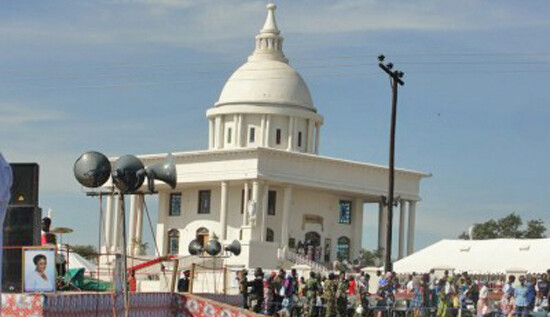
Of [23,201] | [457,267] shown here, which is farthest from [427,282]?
[23,201]

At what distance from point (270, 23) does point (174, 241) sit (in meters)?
17.2

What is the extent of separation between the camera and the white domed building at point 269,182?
231ft

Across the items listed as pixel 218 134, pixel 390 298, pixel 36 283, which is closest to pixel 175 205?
pixel 218 134

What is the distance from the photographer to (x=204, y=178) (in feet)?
235

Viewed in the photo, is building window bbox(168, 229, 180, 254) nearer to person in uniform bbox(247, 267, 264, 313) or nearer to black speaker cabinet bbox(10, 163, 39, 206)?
person in uniform bbox(247, 267, 264, 313)

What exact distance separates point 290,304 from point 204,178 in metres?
43.1

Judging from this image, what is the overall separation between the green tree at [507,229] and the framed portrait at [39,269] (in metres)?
74.9

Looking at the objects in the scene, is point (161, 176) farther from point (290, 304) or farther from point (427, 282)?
point (427, 282)

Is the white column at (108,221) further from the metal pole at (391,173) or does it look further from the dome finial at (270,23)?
the metal pole at (391,173)

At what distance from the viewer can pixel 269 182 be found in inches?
2768

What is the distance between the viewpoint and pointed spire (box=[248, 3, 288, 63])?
79500 millimetres

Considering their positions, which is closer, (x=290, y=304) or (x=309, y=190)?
(x=290, y=304)

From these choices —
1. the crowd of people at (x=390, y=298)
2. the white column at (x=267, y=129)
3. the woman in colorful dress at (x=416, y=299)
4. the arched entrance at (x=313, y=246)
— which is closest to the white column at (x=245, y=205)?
the arched entrance at (x=313, y=246)

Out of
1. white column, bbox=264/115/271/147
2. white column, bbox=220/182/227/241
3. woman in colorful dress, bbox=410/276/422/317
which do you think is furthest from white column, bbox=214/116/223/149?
woman in colorful dress, bbox=410/276/422/317
